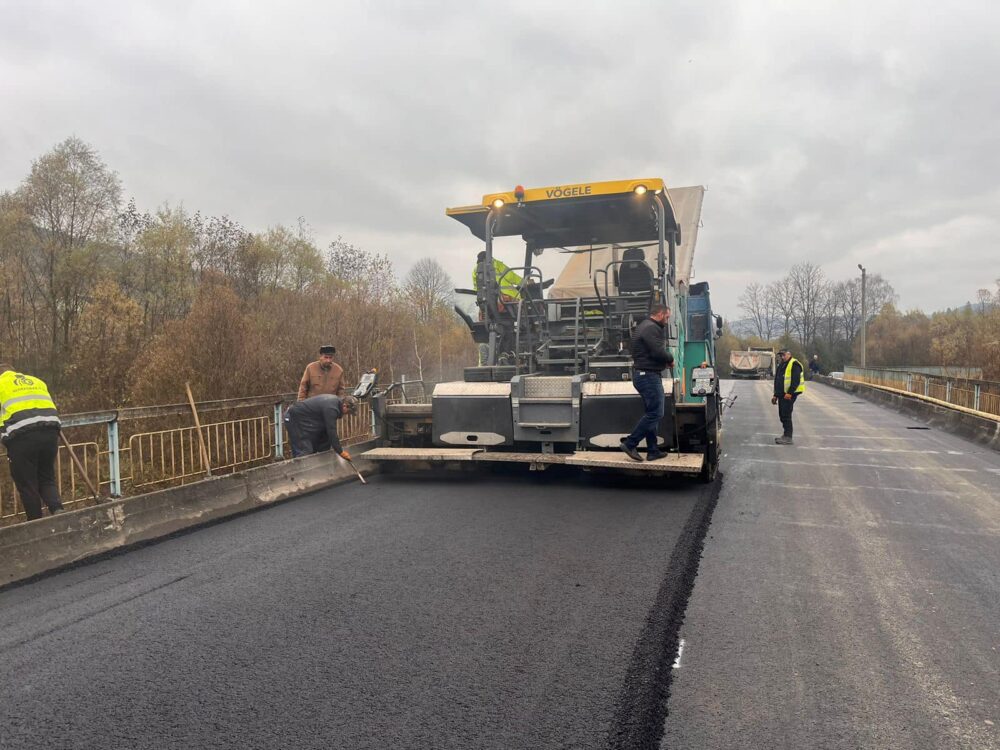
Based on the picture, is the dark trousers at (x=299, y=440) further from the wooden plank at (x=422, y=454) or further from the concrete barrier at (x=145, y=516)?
the wooden plank at (x=422, y=454)

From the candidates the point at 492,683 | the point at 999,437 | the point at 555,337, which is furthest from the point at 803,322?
the point at 492,683

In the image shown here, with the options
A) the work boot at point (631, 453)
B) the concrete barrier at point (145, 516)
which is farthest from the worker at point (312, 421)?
the work boot at point (631, 453)

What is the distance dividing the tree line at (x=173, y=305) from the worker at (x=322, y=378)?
4.42 metres

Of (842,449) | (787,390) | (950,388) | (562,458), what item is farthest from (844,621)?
(950,388)

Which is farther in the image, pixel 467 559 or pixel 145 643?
pixel 467 559

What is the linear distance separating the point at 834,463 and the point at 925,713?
6.82 meters

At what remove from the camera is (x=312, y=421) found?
737 cm

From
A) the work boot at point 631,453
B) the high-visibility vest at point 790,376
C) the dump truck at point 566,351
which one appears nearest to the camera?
the work boot at point 631,453

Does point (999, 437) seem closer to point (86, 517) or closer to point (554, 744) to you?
point (554, 744)

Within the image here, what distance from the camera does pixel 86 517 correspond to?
181 inches

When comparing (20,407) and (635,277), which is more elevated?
(635,277)

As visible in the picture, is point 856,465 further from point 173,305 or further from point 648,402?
point 173,305

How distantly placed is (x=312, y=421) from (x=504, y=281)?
2.68 m

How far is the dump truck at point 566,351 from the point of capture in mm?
6426
